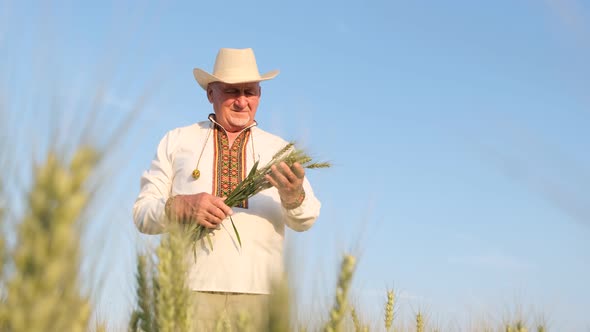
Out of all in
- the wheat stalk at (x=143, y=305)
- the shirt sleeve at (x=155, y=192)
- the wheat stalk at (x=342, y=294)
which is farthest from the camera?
the shirt sleeve at (x=155, y=192)

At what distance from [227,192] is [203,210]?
0.52 metres

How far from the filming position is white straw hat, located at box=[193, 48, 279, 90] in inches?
188

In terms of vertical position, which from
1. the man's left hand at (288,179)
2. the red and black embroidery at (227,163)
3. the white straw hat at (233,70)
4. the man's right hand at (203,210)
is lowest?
the man's right hand at (203,210)

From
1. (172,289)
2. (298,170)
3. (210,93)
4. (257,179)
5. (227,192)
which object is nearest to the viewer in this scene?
(172,289)

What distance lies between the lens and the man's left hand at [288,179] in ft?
13.2

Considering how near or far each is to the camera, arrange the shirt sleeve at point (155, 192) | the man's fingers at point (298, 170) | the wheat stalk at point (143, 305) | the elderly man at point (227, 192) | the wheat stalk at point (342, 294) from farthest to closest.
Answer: the shirt sleeve at point (155, 192)
the elderly man at point (227, 192)
the man's fingers at point (298, 170)
the wheat stalk at point (143, 305)
the wheat stalk at point (342, 294)

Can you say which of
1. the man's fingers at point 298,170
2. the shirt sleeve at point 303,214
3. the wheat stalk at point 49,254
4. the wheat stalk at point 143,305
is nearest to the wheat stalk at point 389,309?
the shirt sleeve at point 303,214

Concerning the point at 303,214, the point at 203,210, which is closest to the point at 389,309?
the point at 303,214

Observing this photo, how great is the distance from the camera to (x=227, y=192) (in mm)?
4582

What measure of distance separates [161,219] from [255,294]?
0.78 metres

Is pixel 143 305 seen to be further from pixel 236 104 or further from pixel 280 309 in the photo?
pixel 236 104

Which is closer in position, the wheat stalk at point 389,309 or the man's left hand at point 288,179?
the man's left hand at point 288,179

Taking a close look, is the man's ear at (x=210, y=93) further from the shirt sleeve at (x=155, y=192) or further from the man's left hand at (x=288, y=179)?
the man's left hand at (x=288, y=179)

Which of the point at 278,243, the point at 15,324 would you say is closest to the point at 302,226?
the point at 278,243
